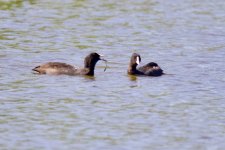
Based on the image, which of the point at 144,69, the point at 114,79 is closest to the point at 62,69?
the point at 114,79

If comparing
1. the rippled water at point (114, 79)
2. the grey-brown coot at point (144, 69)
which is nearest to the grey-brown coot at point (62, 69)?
the rippled water at point (114, 79)

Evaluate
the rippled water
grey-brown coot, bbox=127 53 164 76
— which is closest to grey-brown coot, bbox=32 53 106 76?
the rippled water

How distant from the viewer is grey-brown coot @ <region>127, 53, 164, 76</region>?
65.9ft

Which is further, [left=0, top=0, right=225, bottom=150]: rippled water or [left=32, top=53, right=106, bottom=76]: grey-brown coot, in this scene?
[left=32, top=53, right=106, bottom=76]: grey-brown coot

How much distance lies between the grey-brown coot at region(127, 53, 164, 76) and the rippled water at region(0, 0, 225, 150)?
254mm

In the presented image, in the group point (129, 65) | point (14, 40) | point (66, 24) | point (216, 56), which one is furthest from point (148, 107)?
point (66, 24)

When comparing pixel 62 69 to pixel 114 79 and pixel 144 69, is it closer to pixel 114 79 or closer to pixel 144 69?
pixel 114 79

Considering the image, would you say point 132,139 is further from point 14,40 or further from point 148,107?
point 14,40

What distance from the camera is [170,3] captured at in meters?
30.2

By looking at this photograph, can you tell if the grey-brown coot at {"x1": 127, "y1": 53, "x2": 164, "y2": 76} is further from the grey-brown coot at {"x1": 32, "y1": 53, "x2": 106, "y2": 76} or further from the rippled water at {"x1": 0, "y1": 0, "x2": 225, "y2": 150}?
the grey-brown coot at {"x1": 32, "y1": 53, "x2": 106, "y2": 76}

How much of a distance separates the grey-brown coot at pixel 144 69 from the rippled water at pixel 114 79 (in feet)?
0.83

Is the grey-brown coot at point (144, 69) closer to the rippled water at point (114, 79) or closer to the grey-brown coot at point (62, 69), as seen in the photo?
the rippled water at point (114, 79)

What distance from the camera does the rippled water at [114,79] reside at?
1461 centimetres

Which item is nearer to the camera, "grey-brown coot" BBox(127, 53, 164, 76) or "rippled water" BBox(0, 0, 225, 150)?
"rippled water" BBox(0, 0, 225, 150)
